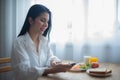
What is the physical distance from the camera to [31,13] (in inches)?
59.6

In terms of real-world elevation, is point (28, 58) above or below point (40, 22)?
below

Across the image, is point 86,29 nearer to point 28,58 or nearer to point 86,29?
point 86,29

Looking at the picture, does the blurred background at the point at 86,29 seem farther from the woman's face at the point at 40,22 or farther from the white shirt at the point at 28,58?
the woman's face at the point at 40,22

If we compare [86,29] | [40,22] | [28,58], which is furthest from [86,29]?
[28,58]

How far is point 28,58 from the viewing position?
1387 mm

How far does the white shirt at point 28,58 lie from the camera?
1.26 metres

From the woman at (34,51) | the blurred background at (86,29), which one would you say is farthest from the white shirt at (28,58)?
the blurred background at (86,29)

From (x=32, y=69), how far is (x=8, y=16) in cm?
170

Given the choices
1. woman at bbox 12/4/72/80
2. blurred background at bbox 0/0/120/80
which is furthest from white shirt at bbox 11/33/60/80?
blurred background at bbox 0/0/120/80

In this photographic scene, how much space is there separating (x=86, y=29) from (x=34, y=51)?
1006 millimetres

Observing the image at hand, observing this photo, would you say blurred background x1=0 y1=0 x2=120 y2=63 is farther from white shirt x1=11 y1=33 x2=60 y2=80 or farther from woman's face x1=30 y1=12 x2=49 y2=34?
woman's face x1=30 y1=12 x2=49 y2=34

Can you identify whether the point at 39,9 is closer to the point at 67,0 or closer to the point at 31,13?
the point at 31,13

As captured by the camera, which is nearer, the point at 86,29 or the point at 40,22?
the point at 40,22

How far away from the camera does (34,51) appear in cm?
148
